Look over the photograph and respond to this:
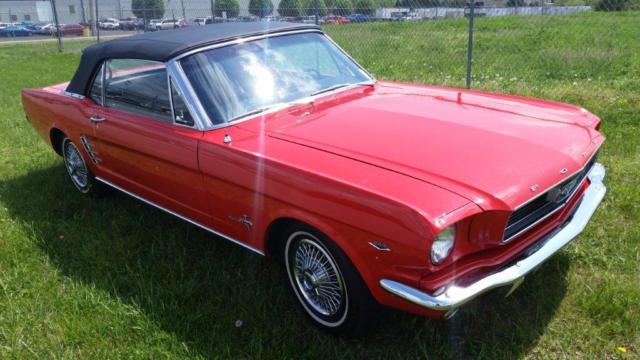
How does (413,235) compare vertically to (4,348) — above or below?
above

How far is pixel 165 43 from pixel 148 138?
0.66 metres

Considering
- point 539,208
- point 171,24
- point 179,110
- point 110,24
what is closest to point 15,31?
point 110,24

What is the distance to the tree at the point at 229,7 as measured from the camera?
1168 centimetres

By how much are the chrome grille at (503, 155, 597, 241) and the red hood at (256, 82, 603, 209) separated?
0.36 ft

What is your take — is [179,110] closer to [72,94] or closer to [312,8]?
[72,94]

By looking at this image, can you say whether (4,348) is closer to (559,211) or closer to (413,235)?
(413,235)

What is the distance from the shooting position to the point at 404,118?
3.21m

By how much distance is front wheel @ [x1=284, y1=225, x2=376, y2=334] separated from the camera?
8.55ft

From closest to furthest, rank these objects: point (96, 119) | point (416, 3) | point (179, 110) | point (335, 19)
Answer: point (179, 110)
point (96, 119)
point (416, 3)
point (335, 19)


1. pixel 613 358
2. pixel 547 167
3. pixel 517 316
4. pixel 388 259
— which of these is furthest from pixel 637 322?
pixel 388 259

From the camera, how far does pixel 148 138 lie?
3604 millimetres

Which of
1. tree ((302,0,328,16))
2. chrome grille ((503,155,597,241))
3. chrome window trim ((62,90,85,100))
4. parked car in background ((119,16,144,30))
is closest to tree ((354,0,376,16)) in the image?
tree ((302,0,328,16))

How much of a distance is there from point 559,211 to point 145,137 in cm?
257

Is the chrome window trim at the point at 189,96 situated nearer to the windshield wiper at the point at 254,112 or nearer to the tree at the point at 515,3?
the windshield wiper at the point at 254,112
